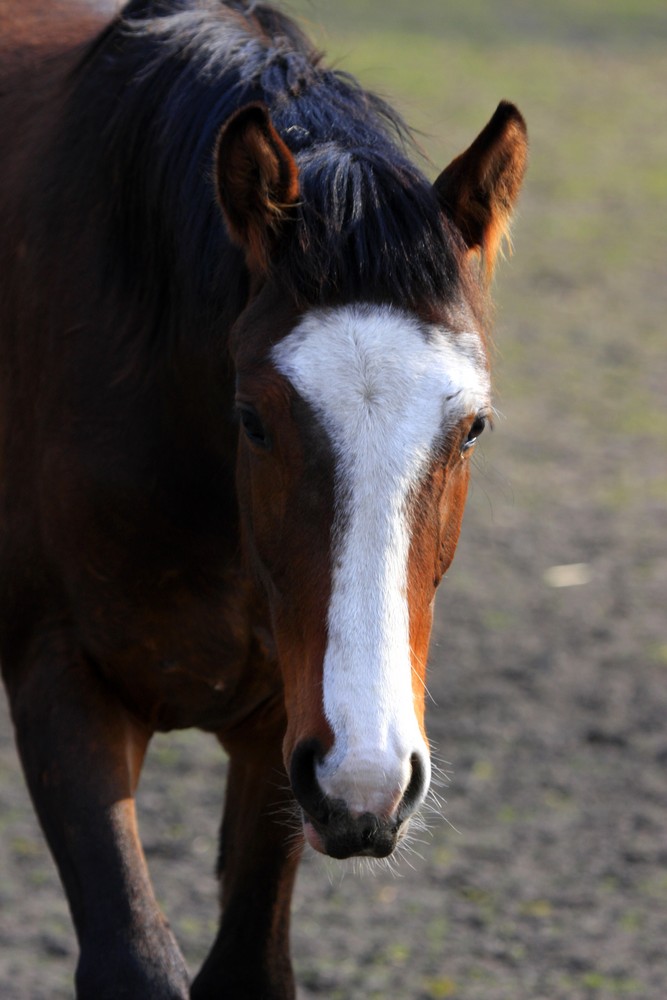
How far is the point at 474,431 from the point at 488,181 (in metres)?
0.51

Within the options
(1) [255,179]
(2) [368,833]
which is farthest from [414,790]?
(1) [255,179]

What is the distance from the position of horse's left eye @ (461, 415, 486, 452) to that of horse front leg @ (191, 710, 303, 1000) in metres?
0.98

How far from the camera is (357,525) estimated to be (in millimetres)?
2312

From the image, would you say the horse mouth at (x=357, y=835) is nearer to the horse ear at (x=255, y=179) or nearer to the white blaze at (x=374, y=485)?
the white blaze at (x=374, y=485)

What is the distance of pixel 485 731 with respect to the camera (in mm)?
5211

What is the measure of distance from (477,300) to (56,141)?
1.10 metres

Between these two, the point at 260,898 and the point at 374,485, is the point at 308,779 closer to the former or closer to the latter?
the point at 374,485

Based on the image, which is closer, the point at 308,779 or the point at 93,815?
the point at 308,779

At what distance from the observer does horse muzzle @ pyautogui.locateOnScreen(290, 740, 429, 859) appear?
222 cm

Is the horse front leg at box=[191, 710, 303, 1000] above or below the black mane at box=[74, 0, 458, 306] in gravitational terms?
below

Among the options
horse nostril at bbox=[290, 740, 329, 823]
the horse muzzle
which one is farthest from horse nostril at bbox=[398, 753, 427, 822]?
horse nostril at bbox=[290, 740, 329, 823]

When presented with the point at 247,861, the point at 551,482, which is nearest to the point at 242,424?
the point at 247,861

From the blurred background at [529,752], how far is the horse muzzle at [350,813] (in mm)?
800

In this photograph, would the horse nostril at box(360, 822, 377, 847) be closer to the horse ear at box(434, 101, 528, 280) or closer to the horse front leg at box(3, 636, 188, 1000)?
the horse front leg at box(3, 636, 188, 1000)
